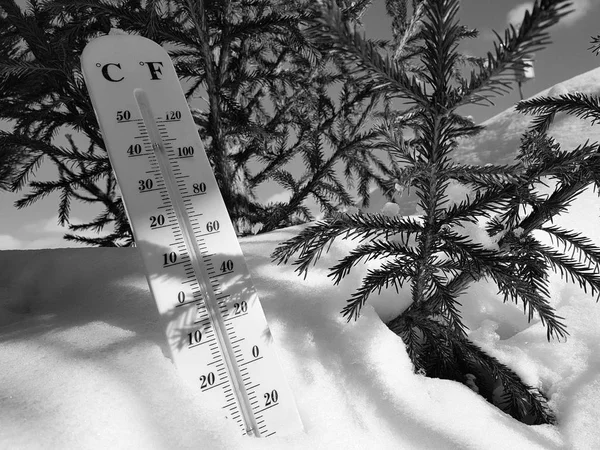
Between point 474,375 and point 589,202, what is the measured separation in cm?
139

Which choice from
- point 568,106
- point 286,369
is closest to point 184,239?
point 286,369

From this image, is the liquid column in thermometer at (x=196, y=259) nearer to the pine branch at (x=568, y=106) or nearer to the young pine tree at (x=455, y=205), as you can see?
the young pine tree at (x=455, y=205)

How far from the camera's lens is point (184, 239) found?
100cm

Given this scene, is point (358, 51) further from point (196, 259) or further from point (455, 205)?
point (196, 259)

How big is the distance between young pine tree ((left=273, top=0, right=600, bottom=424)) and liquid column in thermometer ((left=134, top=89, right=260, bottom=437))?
8.5 inches

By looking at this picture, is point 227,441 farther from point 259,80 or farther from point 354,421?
point 259,80

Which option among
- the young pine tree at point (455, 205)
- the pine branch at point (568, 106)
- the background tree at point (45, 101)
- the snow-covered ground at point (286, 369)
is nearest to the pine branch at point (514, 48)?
the young pine tree at point (455, 205)

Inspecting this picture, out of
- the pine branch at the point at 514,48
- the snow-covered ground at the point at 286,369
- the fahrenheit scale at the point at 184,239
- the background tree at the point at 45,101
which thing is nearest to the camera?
the pine branch at the point at 514,48

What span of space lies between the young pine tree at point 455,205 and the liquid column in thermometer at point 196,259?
8.5 inches

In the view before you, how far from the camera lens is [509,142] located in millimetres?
4875

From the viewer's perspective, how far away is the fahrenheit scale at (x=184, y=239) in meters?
0.91

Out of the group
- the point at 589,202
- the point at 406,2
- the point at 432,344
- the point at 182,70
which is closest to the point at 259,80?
the point at 182,70

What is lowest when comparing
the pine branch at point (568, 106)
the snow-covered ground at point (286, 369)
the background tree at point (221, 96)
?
the snow-covered ground at point (286, 369)

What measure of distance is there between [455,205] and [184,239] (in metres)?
0.70
